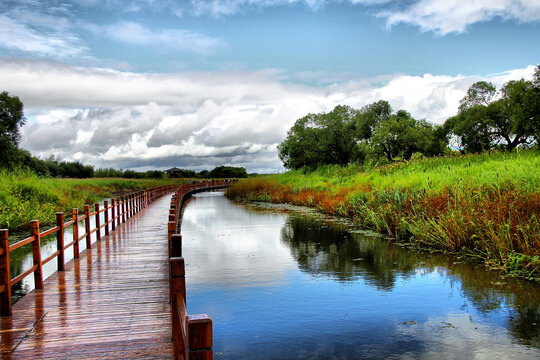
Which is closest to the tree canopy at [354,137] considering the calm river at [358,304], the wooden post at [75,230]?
the calm river at [358,304]

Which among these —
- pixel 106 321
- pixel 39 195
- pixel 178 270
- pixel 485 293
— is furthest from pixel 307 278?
pixel 39 195

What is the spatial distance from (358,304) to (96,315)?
494 cm

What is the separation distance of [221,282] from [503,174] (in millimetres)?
8302

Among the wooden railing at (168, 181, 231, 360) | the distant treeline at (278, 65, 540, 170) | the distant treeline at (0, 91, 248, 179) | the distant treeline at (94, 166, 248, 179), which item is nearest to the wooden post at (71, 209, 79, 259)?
the wooden railing at (168, 181, 231, 360)

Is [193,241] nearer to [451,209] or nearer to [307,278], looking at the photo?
[307,278]

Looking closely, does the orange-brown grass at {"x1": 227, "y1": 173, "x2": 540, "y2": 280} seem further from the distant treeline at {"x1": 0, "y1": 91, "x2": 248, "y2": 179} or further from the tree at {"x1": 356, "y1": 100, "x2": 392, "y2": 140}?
the tree at {"x1": 356, "y1": 100, "x2": 392, "y2": 140}

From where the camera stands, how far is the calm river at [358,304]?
6.84m

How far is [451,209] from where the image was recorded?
12211 mm

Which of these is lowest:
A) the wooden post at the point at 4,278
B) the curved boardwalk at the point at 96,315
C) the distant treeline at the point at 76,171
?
the curved boardwalk at the point at 96,315

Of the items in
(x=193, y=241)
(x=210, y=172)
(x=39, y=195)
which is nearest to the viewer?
(x=193, y=241)

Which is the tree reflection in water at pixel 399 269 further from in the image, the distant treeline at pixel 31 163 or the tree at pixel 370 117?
the tree at pixel 370 117

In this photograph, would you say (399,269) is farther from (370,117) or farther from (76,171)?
(76,171)

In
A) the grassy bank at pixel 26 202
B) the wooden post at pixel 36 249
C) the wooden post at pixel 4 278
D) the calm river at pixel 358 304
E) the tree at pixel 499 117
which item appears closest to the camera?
the wooden post at pixel 4 278

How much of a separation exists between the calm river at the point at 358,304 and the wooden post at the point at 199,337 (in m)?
4.50
